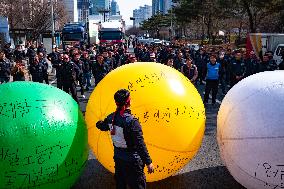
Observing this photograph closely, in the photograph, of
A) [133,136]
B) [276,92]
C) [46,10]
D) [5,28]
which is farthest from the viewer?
[46,10]

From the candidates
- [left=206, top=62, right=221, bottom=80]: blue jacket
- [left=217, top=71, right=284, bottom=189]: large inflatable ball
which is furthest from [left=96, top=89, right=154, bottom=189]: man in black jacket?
[left=206, top=62, right=221, bottom=80]: blue jacket

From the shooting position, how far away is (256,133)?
216 inches

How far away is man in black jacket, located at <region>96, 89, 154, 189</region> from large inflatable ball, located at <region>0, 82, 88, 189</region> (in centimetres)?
87

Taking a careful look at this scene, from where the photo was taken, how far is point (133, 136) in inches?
186

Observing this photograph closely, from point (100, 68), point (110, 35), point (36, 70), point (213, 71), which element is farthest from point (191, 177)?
point (110, 35)

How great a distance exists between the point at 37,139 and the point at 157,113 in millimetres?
1575

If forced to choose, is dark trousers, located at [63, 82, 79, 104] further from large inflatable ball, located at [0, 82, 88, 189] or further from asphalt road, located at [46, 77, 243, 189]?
large inflatable ball, located at [0, 82, 88, 189]

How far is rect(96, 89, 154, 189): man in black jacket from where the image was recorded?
4.74m

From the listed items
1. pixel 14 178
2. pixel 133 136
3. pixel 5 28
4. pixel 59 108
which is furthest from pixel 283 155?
pixel 5 28

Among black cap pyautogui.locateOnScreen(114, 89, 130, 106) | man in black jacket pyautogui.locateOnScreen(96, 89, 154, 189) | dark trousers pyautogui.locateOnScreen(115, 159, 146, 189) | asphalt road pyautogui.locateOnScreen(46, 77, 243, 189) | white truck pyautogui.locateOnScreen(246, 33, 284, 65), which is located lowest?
asphalt road pyautogui.locateOnScreen(46, 77, 243, 189)

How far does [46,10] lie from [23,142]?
166ft

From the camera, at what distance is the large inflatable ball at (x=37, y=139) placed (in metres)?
5.27

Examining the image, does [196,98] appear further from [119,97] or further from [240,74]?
[240,74]

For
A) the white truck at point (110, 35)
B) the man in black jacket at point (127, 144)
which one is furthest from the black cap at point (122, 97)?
the white truck at point (110, 35)
